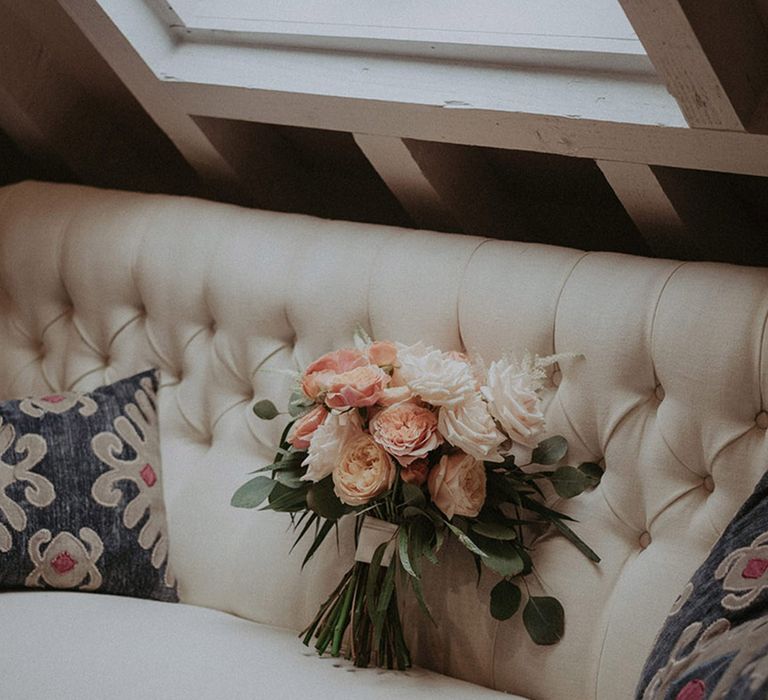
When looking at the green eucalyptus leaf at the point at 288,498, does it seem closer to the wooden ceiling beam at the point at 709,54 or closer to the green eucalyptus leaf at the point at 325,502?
the green eucalyptus leaf at the point at 325,502

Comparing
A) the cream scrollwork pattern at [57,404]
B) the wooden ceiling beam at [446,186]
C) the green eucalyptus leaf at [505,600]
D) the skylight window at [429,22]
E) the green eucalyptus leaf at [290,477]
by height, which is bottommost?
the green eucalyptus leaf at [505,600]

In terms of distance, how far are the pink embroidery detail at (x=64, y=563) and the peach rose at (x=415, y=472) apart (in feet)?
2.25

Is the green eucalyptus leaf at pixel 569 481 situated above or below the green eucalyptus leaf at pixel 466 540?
above

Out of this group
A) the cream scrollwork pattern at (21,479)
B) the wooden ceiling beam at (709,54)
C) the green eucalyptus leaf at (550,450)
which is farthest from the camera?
the cream scrollwork pattern at (21,479)

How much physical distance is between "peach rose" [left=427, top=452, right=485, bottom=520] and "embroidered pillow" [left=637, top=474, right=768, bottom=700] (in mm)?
353

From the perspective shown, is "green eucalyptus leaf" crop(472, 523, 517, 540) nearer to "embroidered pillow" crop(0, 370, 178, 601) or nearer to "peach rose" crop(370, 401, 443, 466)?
"peach rose" crop(370, 401, 443, 466)

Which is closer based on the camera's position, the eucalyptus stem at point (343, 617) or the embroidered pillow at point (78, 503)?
the eucalyptus stem at point (343, 617)

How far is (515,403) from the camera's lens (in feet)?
5.20

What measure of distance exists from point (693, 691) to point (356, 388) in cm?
67

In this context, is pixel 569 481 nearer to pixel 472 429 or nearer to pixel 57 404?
pixel 472 429

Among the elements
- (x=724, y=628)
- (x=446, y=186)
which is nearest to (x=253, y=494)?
(x=446, y=186)

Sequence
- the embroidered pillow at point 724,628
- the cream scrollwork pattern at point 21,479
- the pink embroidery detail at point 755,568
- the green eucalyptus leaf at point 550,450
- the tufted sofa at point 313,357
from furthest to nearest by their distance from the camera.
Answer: the cream scrollwork pattern at point 21,479
the green eucalyptus leaf at point 550,450
the tufted sofa at point 313,357
the pink embroidery detail at point 755,568
the embroidered pillow at point 724,628

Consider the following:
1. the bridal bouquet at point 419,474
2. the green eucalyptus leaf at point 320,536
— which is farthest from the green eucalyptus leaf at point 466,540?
the green eucalyptus leaf at point 320,536

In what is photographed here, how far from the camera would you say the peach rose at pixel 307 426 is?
5.44 ft
